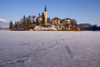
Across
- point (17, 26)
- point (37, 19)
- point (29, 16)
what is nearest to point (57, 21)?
point (37, 19)

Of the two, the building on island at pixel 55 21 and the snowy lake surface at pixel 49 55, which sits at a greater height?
the building on island at pixel 55 21

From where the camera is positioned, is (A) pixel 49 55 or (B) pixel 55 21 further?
(B) pixel 55 21

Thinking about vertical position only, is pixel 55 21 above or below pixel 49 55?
above

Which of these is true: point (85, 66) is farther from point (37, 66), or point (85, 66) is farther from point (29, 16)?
point (29, 16)

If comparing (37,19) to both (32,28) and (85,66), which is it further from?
(85,66)

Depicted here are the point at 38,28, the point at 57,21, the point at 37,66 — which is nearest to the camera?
→ the point at 37,66

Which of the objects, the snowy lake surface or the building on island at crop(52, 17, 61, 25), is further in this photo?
the building on island at crop(52, 17, 61, 25)

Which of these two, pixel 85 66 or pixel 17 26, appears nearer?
pixel 85 66

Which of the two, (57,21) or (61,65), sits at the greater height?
(57,21)

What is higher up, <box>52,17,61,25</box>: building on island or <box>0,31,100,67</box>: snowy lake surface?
<box>52,17,61,25</box>: building on island

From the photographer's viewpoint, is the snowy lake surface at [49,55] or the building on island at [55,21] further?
the building on island at [55,21]

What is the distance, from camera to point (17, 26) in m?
80.1

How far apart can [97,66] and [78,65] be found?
56 centimetres

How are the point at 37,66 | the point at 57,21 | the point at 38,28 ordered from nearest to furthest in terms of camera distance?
the point at 37,66, the point at 38,28, the point at 57,21
